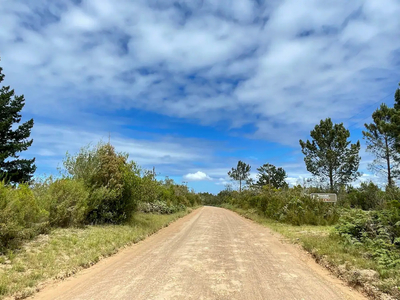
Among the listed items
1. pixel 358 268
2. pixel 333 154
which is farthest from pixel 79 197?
pixel 333 154

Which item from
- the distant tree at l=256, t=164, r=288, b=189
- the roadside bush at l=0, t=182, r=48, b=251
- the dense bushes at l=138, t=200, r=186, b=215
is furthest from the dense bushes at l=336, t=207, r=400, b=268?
the distant tree at l=256, t=164, r=288, b=189

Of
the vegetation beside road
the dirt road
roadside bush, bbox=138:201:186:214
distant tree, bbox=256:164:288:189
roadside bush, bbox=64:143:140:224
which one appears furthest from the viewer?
distant tree, bbox=256:164:288:189

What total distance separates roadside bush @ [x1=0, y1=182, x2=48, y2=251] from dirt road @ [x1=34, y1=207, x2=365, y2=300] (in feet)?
8.11

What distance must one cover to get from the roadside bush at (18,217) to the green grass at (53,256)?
35 cm

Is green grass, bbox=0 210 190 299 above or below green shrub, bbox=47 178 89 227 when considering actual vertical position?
below

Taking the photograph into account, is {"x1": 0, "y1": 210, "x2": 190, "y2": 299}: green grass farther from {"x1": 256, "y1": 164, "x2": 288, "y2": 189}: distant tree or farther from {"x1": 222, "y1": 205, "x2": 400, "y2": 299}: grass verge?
{"x1": 256, "y1": 164, "x2": 288, "y2": 189}: distant tree

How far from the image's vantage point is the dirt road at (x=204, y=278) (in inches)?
211

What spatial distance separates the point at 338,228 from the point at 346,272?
4444 millimetres

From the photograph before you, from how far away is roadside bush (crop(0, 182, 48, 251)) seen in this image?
25.3 feet

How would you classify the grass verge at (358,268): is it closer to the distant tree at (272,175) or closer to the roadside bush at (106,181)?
the roadside bush at (106,181)

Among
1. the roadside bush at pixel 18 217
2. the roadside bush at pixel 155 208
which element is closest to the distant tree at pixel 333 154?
the roadside bush at pixel 155 208

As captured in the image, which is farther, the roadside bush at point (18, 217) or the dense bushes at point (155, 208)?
the dense bushes at point (155, 208)

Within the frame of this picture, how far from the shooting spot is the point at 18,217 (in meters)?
8.33

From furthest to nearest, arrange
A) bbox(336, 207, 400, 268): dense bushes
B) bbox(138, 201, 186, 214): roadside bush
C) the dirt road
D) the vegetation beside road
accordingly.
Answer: bbox(138, 201, 186, 214): roadside bush
bbox(336, 207, 400, 268): dense bushes
the vegetation beside road
the dirt road
